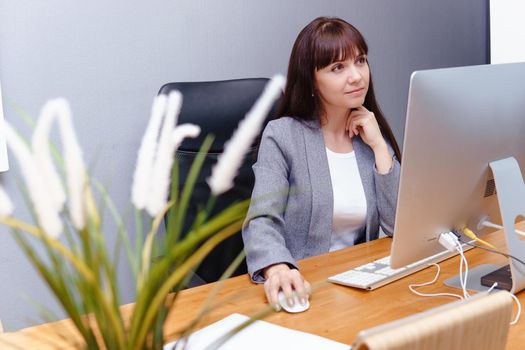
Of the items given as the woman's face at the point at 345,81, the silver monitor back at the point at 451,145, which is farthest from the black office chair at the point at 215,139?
the silver monitor back at the point at 451,145

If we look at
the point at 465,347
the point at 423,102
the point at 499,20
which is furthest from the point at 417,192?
the point at 499,20

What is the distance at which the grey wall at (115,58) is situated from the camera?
6.53ft

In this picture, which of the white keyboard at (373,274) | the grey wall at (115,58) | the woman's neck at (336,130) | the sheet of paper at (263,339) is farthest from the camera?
the grey wall at (115,58)

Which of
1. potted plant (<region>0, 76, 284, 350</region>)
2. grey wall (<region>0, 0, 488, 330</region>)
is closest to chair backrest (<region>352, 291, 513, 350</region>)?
potted plant (<region>0, 76, 284, 350</region>)

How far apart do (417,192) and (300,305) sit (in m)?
0.31

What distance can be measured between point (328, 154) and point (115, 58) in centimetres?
80

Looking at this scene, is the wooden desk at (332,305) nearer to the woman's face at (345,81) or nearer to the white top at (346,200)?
the white top at (346,200)

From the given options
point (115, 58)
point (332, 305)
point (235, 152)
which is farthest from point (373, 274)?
point (115, 58)

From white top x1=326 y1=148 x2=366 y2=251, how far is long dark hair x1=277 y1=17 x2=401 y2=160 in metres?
0.15

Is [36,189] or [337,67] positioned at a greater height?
[36,189]

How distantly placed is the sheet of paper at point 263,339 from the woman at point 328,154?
58 cm

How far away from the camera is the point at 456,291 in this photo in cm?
133

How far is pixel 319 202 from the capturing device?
5.77 ft

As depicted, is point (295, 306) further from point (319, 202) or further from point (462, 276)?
point (319, 202)
